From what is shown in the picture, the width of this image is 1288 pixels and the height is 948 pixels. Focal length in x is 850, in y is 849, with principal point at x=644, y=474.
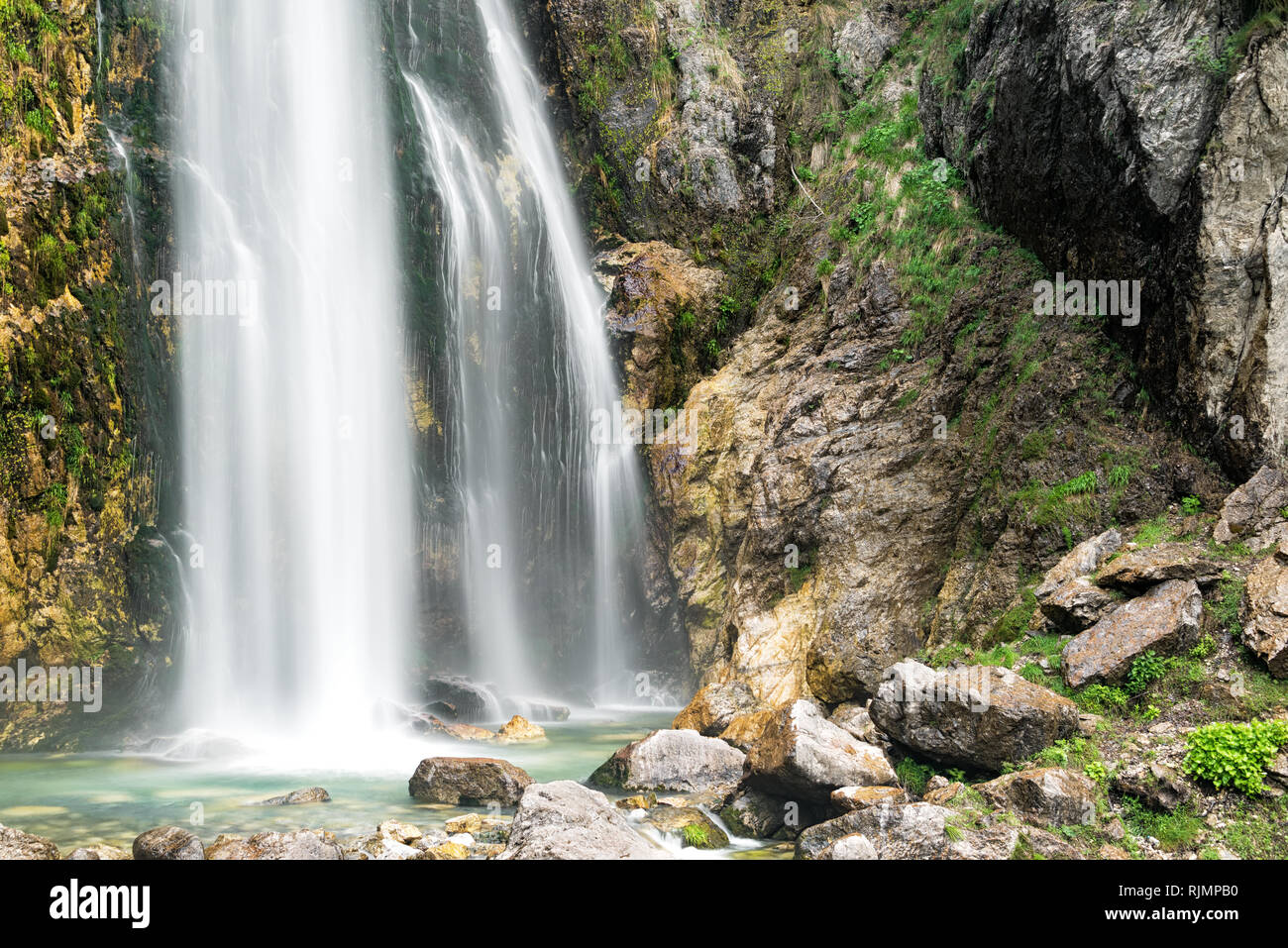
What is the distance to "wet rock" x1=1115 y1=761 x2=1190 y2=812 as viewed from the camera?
6.62 meters

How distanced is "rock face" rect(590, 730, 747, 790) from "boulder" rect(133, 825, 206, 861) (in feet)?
15.3

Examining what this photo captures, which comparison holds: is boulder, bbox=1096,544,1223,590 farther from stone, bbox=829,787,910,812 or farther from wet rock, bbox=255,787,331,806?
wet rock, bbox=255,787,331,806

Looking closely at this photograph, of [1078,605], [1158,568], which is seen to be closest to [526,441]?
[1078,605]

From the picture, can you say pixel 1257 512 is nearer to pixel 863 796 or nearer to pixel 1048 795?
pixel 1048 795

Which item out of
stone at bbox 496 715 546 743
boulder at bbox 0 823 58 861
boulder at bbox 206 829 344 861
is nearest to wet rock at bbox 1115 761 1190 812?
boulder at bbox 206 829 344 861

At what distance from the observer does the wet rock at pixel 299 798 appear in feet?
34.1

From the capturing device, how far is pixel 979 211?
1562 cm

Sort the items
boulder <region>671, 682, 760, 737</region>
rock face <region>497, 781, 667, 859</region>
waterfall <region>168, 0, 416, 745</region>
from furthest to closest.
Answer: waterfall <region>168, 0, 416, 745</region> < boulder <region>671, 682, 760, 737</region> < rock face <region>497, 781, 667, 859</region>

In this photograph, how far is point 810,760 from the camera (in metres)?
8.38

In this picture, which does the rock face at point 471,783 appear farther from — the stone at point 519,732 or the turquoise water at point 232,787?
the stone at point 519,732

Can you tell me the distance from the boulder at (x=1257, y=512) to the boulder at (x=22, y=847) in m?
11.7

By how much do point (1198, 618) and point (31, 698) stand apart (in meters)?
16.6
